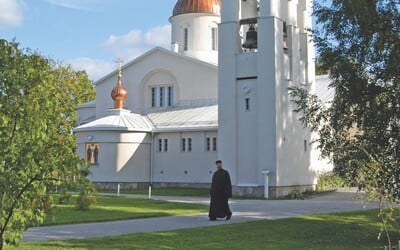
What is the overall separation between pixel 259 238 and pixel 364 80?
445 cm

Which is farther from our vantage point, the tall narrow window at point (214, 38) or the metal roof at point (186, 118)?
the tall narrow window at point (214, 38)

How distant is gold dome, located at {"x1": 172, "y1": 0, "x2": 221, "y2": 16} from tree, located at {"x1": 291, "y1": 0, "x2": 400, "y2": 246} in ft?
97.9

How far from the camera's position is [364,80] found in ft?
43.2

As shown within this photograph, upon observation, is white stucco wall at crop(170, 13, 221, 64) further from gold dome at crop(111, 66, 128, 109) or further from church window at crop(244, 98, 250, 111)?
church window at crop(244, 98, 250, 111)

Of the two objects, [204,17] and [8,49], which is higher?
[204,17]

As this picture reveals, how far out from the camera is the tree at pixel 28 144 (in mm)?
7273

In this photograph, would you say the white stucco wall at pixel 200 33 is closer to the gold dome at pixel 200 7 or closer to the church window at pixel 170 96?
the gold dome at pixel 200 7

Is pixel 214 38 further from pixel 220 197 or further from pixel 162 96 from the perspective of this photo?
pixel 220 197

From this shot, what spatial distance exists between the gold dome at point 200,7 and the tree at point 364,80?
29.8 meters

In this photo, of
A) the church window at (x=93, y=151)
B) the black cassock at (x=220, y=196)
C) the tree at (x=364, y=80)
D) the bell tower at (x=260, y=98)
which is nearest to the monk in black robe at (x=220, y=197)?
the black cassock at (x=220, y=196)

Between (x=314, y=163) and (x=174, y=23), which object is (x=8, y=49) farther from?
(x=174, y=23)

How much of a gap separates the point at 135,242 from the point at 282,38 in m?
20.1

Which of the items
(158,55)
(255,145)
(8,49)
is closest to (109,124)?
(158,55)

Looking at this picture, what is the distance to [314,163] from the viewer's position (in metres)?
33.3
